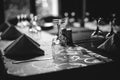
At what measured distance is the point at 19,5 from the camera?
495 cm

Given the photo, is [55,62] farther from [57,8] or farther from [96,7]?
[96,7]

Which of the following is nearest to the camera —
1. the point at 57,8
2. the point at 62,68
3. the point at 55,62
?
the point at 62,68

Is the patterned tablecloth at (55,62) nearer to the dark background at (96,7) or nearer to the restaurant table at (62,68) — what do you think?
the restaurant table at (62,68)

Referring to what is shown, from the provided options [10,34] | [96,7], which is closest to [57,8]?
[96,7]

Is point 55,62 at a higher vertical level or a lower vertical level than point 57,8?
lower

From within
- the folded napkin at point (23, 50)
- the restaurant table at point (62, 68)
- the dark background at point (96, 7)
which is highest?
the dark background at point (96, 7)

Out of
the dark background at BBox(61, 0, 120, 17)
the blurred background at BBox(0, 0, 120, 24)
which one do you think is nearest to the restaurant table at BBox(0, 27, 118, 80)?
the blurred background at BBox(0, 0, 120, 24)

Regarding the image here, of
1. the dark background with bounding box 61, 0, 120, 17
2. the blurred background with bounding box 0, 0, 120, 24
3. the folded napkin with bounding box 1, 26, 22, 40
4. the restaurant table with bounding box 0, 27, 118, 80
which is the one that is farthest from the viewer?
the dark background with bounding box 61, 0, 120, 17

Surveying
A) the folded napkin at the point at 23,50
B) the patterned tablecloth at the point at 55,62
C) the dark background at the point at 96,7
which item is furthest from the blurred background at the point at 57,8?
the patterned tablecloth at the point at 55,62

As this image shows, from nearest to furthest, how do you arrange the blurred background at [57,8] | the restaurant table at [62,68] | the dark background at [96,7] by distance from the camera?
the restaurant table at [62,68] → the blurred background at [57,8] → the dark background at [96,7]

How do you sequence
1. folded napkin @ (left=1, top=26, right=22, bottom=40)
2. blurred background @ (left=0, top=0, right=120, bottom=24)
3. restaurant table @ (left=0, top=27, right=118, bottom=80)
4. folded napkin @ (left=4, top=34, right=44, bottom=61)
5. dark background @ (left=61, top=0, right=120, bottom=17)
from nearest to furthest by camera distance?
restaurant table @ (left=0, top=27, right=118, bottom=80) → folded napkin @ (left=4, top=34, right=44, bottom=61) → folded napkin @ (left=1, top=26, right=22, bottom=40) → blurred background @ (left=0, top=0, right=120, bottom=24) → dark background @ (left=61, top=0, right=120, bottom=17)

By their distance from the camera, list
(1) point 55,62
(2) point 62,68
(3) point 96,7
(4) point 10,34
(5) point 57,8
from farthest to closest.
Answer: (3) point 96,7
(5) point 57,8
(4) point 10,34
(1) point 55,62
(2) point 62,68

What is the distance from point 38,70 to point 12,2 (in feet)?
13.1

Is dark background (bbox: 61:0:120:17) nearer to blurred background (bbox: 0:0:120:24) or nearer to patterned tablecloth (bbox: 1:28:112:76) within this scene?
blurred background (bbox: 0:0:120:24)
